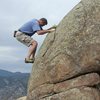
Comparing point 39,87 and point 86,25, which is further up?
point 86,25

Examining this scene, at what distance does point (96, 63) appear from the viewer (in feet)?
92.6

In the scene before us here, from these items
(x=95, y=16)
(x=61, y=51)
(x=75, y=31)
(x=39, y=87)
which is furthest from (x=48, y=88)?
(x=95, y=16)

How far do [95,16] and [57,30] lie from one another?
10.9 feet

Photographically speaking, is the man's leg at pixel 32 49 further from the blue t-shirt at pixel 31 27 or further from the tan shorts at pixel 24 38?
the blue t-shirt at pixel 31 27

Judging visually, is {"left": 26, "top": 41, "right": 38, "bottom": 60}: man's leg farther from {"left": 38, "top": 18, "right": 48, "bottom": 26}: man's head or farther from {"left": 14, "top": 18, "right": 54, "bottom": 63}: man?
{"left": 38, "top": 18, "right": 48, "bottom": 26}: man's head

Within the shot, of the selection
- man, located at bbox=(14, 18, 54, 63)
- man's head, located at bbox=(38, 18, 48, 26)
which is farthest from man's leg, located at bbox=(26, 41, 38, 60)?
man's head, located at bbox=(38, 18, 48, 26)

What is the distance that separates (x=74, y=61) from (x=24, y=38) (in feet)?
17.0

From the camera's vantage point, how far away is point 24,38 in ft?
102

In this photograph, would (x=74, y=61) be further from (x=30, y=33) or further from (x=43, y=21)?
(x=30, y=33)

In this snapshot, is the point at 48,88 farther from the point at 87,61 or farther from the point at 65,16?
the point at 65,16

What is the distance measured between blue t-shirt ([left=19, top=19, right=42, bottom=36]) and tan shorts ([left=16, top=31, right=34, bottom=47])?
1.10 feet

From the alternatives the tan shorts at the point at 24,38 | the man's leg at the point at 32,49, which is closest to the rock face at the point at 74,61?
the man's leg at the point at 32,49

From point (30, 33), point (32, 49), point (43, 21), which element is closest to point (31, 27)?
point (30, 33)

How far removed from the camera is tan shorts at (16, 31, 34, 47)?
101 ft
